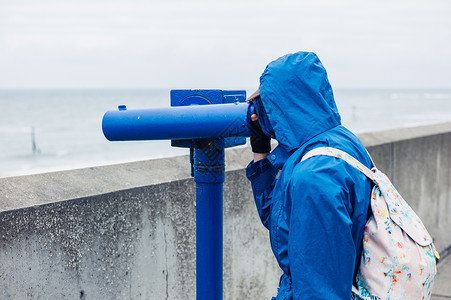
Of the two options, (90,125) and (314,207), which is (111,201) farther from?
(90,125)

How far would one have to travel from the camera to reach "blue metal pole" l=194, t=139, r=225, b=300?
6.31 ft

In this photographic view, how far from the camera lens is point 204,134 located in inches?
69.1

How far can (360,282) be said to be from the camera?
1517mm

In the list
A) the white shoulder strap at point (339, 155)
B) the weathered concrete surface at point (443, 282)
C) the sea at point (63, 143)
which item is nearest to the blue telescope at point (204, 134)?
the white shoulder strap at point (339, 155)

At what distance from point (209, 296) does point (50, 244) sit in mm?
646

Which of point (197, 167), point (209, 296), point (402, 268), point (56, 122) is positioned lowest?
point (56, 122)

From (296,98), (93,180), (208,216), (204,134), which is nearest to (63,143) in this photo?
(93,180)

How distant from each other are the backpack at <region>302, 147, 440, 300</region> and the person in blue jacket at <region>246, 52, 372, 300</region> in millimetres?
26

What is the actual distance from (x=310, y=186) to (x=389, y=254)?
303mm

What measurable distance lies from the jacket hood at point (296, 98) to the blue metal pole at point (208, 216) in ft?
1.36

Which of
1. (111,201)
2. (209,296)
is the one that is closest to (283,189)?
(209,296)

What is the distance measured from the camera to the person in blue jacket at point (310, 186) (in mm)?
1360

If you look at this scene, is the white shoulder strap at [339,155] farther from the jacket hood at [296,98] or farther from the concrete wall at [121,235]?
the concrete wall at [121,235]

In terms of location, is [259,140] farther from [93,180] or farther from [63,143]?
[63,143]
